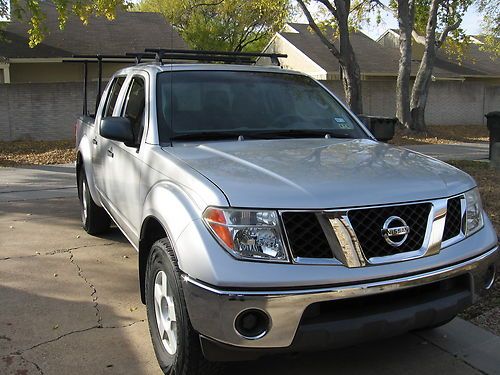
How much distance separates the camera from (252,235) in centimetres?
256

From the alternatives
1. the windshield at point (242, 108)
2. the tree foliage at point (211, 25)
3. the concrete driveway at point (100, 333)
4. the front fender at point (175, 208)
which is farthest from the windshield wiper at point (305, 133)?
the tree foliage at point (211, 25)

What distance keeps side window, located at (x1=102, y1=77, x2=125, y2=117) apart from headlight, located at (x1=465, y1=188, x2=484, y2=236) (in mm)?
3313

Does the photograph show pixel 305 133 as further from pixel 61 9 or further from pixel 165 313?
pixel 61 9

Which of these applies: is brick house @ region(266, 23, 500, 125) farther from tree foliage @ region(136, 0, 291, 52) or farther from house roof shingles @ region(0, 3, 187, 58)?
house roof shingles @ region(0, 3, 187, 58)

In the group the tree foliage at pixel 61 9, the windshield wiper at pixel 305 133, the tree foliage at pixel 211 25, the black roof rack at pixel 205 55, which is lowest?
the windshield wiper at pixel 305 133

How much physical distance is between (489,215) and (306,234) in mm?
4315

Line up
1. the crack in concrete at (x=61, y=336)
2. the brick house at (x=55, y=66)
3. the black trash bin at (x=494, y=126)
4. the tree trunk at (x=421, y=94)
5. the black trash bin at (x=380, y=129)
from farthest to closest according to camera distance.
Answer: the tree trunk at (x=421, y=94) → the brick house at (x=55, y=66) → the black trash bin at (x=494, y=126) → the black trash bin at (x=380, y=129) → the crack in concrete at (x=61, y=336)

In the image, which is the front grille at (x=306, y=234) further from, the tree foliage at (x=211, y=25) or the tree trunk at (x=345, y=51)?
the tree foliage at (x=211, y=25)

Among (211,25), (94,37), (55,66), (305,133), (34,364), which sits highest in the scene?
(211,25)

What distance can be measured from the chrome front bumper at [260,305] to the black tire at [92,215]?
12.0 ft

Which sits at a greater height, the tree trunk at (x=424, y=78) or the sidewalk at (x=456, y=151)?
the tree trunk at (x=424, y=78)

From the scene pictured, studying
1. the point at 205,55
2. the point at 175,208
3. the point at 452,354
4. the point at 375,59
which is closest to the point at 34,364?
the point at 175,208

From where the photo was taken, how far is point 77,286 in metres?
4.64

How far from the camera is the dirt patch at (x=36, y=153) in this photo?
12959 mm
